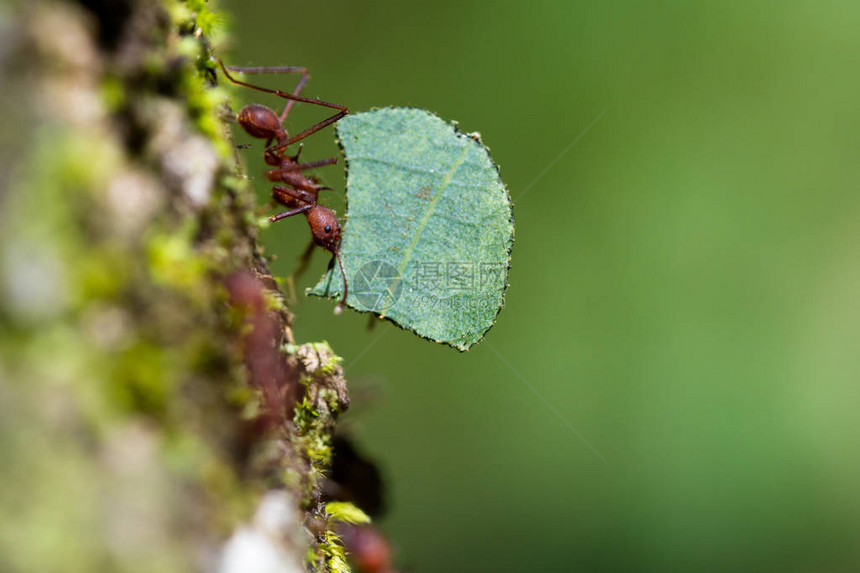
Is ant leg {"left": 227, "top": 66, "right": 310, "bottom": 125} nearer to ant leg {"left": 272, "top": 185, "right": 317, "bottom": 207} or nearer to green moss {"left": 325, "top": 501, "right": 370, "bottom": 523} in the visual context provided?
ant leg {"left": 272, "top": 185, "right": 317, "bottom": 207}

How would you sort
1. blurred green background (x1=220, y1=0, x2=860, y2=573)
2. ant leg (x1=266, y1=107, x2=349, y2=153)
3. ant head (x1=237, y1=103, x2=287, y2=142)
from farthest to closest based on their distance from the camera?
blurred green background (x1=220, y1=0, x2=860, y2=573) < ant head (x1=237, y1=103, x2=287, y2=142) < ant leg (x1=266, y1=107, x2=349, y2=153)

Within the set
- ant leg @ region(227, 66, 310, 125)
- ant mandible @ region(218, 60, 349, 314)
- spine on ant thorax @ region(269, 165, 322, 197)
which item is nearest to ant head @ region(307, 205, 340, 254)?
ant mandible @ region(218, 60, 349, 314)

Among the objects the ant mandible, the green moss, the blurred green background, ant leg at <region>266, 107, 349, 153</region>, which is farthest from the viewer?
the blurred green background

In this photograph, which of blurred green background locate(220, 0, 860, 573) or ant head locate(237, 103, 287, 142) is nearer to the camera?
ant head locate(237, 103, 287, 142)

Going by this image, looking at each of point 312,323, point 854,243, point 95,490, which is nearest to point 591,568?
point 312,323

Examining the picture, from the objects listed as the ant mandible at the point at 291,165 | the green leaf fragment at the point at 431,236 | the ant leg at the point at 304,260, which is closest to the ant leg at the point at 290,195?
the ant mandible at the point at 291,165

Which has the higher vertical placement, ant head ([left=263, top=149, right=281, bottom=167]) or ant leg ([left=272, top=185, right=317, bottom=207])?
ant head ([left=263, top=149, right=281, bottom=167])

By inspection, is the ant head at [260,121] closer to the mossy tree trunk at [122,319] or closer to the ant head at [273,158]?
the ant head at [273,158]

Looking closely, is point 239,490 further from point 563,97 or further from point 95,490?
point 563,97
